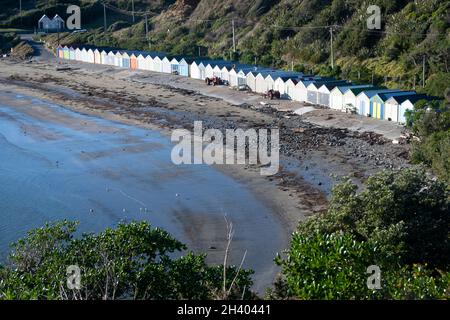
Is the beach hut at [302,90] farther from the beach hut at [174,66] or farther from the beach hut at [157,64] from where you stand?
the beach hut at [157,64]

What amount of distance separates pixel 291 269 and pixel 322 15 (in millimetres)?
44772

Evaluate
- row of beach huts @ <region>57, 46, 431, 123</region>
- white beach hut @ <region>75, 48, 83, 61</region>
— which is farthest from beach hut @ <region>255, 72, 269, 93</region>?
white beach hut @ <region>75, 48, 83, 61</region>

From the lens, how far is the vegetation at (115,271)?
10016mm

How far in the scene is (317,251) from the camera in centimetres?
1066

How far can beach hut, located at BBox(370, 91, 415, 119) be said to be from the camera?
30828 mm

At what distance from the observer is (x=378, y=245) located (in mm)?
12227

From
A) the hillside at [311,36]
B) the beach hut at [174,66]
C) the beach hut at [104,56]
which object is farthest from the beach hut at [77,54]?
the beach hut at [174,66]

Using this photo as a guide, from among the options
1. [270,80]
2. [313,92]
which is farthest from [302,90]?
[270,80]

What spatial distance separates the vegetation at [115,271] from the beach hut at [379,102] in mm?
20800

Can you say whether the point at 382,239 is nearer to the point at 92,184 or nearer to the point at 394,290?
the point at 394,290

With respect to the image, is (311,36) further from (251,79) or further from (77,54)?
(77,54)

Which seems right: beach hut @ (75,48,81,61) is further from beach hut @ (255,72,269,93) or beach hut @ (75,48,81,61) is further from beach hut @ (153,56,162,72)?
beach hut @ (255,72,269,93)

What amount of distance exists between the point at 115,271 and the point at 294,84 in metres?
27.8
